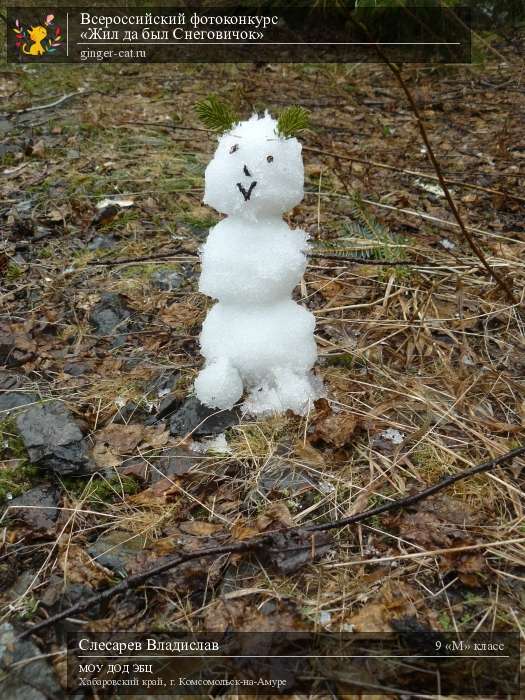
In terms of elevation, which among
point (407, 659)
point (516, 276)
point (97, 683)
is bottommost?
point (97, 683)

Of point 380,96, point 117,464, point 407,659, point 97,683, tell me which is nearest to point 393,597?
point 407,659

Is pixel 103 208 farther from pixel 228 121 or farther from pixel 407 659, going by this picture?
pixel 407 659

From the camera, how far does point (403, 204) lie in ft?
13.7

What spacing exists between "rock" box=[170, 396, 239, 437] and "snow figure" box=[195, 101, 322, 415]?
8cm

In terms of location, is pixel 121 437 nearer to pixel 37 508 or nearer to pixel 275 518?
pixel 37 508

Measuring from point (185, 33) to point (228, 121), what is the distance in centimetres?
611

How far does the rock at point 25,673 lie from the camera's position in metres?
1.56

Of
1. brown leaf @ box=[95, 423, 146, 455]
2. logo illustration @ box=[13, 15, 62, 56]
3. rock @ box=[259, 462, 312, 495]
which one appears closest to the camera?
rock @ box=[259, 462, 312, 495]

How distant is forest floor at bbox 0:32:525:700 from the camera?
1810mm

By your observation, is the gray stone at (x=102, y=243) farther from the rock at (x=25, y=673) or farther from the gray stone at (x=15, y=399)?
the rock at (x=25, y=673)

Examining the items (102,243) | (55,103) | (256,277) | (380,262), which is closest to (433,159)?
(256,277)

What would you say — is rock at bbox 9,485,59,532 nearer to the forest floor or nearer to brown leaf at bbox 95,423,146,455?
the forest floor

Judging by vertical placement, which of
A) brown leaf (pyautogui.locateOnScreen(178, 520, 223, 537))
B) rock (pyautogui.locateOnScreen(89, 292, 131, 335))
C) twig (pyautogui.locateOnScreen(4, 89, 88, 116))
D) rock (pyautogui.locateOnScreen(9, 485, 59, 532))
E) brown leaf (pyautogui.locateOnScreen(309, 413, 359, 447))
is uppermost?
twig (pyautogui.locateOnScreen(4, 89, 88, 116))

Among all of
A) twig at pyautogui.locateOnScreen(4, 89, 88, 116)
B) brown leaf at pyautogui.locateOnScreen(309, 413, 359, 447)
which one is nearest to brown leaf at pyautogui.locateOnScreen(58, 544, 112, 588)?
brown leaf at pyautogui.locateOnScreen(309, 413, 359, 447)
